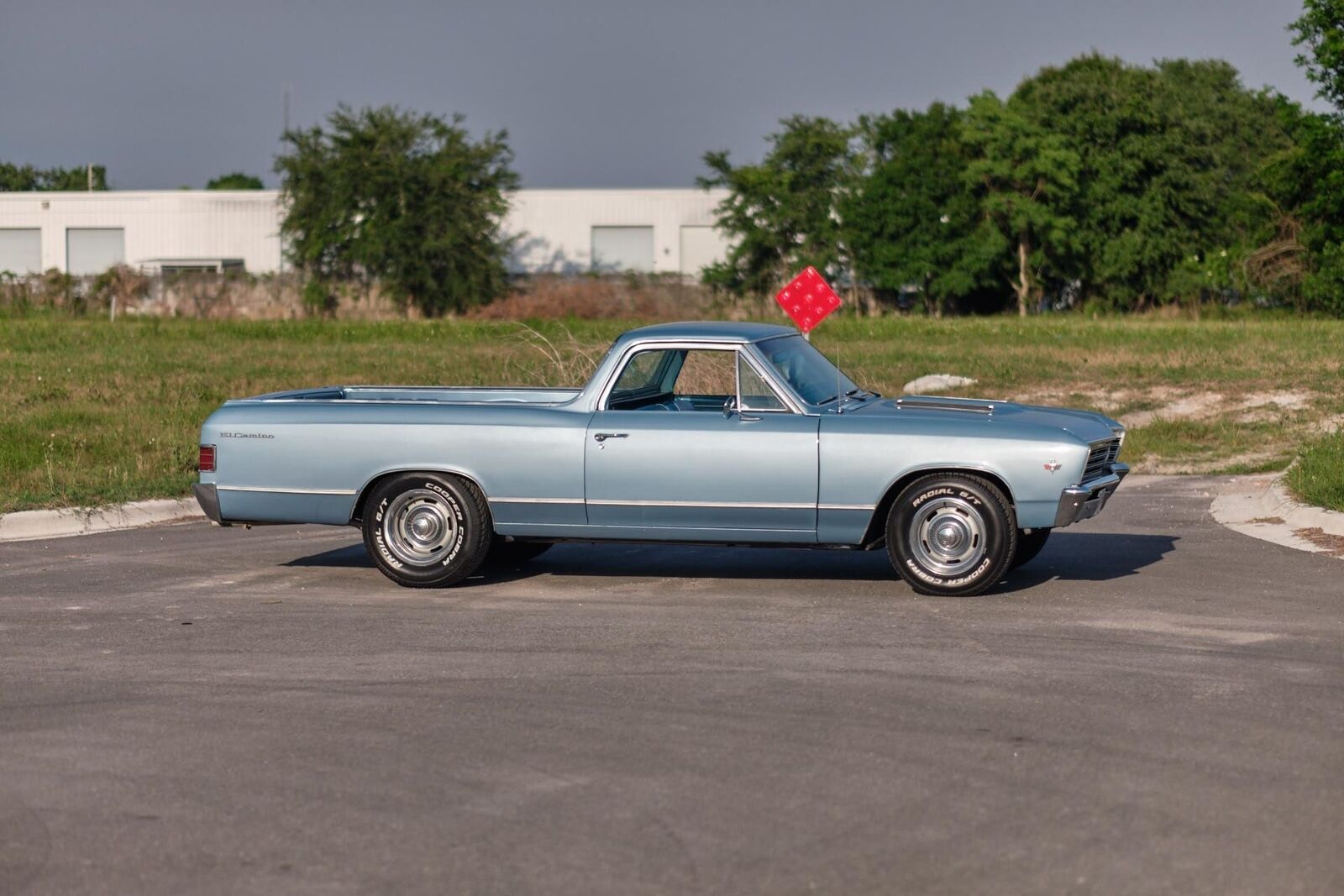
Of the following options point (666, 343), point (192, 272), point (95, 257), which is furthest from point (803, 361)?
point (95, 257)

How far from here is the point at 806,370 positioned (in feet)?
35.7

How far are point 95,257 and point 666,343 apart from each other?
68357mm

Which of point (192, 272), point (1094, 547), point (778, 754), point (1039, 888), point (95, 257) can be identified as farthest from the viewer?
point (95, 257)

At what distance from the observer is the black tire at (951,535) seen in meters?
10.0

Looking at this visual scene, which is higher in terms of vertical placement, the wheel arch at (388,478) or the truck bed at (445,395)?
the truck bed at (445,395)

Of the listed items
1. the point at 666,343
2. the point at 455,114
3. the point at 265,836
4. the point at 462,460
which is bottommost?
the point at 265,836

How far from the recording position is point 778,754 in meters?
6.59

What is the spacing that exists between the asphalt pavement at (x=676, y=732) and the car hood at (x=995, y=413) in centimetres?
97

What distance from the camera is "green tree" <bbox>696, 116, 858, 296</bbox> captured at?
64.1 m

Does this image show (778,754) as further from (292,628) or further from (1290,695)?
(292,628)

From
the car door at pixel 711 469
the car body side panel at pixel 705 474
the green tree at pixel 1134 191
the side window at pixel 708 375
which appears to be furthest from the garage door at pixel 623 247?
the car body side panel at pixel 705 474

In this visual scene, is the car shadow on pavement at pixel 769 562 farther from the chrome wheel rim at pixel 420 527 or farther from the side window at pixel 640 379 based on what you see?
the side window at pixel 640 379

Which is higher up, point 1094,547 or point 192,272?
point 192,272

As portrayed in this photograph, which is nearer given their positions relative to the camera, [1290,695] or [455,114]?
[1290,695]
